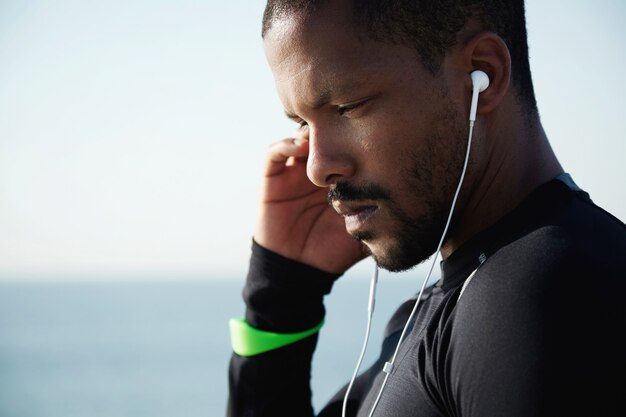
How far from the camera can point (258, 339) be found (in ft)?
7.53

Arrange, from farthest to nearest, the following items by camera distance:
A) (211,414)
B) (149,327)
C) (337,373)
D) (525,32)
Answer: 1. (149,327)
2. (337,373)
3. (211,414)
4. (525,32)

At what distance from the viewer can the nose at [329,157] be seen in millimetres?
1538

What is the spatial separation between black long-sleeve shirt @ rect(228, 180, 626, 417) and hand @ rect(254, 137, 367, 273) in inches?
29.5

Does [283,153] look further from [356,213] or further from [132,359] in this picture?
[132,359]

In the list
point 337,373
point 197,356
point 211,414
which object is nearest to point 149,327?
point 197,356

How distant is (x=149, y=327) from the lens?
40906 millimetres

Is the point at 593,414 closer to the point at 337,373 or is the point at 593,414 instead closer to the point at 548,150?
the point at 548,150

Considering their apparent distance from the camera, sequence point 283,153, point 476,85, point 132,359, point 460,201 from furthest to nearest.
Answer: point 132,359 < point 283,153 < point 460,201 < point 476,85

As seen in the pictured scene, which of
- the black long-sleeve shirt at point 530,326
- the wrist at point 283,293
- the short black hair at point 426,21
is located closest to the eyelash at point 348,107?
the short black hair at point 426,21

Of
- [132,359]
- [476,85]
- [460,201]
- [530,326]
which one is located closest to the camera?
[530,326]

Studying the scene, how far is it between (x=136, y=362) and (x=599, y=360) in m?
29.4

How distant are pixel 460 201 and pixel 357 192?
0.67 feet

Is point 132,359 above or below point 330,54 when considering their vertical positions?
below

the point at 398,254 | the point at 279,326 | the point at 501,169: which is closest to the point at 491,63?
the point at 501,169
